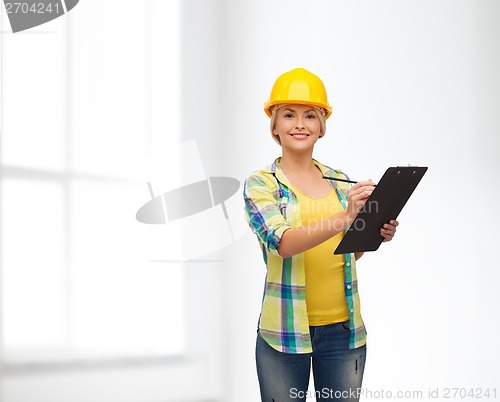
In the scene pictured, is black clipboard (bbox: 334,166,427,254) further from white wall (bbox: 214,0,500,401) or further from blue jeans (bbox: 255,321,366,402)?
white wall (bbox: 214,0,500,401)

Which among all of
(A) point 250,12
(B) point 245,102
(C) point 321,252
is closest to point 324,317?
(C) point 321,252

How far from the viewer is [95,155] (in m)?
2.67

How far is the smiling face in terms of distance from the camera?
1.66m

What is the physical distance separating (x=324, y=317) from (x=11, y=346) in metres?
1.27

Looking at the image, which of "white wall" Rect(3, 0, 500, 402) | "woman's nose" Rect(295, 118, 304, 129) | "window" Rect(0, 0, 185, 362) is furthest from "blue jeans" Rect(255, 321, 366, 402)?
"white wall" Rect(3, 0, 500, 402)

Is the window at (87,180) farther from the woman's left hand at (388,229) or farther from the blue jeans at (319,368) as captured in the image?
the woman's left hand at (388,229)

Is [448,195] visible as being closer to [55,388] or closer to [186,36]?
[186,36]

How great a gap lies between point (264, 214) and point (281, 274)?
0.52 ft

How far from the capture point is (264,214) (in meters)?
1.56

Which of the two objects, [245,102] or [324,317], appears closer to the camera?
[324,317]

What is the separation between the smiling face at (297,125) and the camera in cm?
166

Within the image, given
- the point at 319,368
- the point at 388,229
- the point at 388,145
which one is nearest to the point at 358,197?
the point at 388,229

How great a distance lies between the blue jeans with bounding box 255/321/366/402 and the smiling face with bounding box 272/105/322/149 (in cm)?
44

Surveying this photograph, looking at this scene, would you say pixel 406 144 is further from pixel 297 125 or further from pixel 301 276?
pixel 301 276
